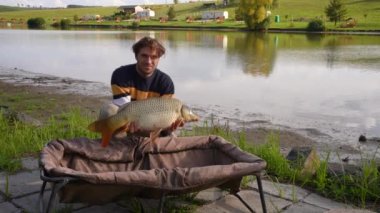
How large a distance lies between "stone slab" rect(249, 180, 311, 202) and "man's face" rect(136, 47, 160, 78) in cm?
163

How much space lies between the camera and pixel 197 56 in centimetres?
2734

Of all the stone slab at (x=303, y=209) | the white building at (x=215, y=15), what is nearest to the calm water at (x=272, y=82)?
the stone slab at (x=303, y=209)

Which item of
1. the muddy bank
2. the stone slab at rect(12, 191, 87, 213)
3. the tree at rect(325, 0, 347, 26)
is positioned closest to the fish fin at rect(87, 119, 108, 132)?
the stone slab at rect(12, 191, 87, 213)

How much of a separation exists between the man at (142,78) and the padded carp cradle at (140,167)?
1.54 feet

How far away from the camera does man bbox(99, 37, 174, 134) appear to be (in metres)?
4.67

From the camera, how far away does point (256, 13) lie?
206 feet

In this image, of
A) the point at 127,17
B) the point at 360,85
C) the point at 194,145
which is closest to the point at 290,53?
the point at 360,85

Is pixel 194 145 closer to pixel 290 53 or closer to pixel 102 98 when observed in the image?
pixel 102 98

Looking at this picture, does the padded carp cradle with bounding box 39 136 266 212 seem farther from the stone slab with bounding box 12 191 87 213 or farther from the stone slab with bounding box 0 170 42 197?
the stone slab with bounding box 0 170 42 197

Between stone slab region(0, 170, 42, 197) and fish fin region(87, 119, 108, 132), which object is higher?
fish fin region(87, 119, 108, 132)

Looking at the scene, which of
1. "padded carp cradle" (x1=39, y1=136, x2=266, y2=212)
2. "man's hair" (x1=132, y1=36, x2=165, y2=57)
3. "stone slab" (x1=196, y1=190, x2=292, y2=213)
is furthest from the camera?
"man's hair" (x1=132, y1=36, x2=165, y2=57)

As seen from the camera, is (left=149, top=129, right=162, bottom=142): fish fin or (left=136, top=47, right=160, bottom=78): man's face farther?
(left=136, top=47, right=160, bottom=78): man's face

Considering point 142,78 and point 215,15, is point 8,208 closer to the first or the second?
point 142,78

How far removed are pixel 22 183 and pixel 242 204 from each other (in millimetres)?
2296
